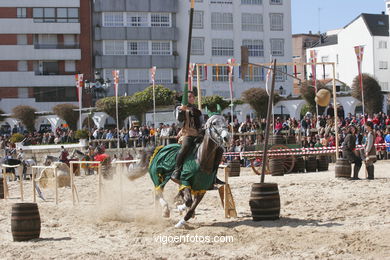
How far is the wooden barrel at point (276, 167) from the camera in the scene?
23.9 m

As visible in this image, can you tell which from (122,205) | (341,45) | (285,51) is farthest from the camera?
(341,45)

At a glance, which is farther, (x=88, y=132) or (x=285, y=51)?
(x=285, y=51)

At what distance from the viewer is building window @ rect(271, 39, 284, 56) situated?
7106cm

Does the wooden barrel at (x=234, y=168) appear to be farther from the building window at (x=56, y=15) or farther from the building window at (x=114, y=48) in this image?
the building window at (x=56, y=15)

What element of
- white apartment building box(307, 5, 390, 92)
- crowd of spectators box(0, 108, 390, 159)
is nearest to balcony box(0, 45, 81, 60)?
crowd of spectators box(0, 108, 390, 159)

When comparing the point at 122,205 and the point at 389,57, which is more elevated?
the point at 389,57

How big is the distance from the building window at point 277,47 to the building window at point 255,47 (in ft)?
3.95

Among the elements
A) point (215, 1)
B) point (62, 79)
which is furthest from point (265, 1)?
point (62, 79)

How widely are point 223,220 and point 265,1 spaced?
58807 millimetres

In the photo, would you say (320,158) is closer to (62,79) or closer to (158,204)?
(158,204)

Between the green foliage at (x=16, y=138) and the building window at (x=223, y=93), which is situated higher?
the building window at (x=223, y=93)

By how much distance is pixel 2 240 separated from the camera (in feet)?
43.4

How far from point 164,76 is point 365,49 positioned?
23989mm

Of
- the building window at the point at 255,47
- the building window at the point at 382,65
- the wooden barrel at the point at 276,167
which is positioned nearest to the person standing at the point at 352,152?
the wooden barrel at the point at 276,167
